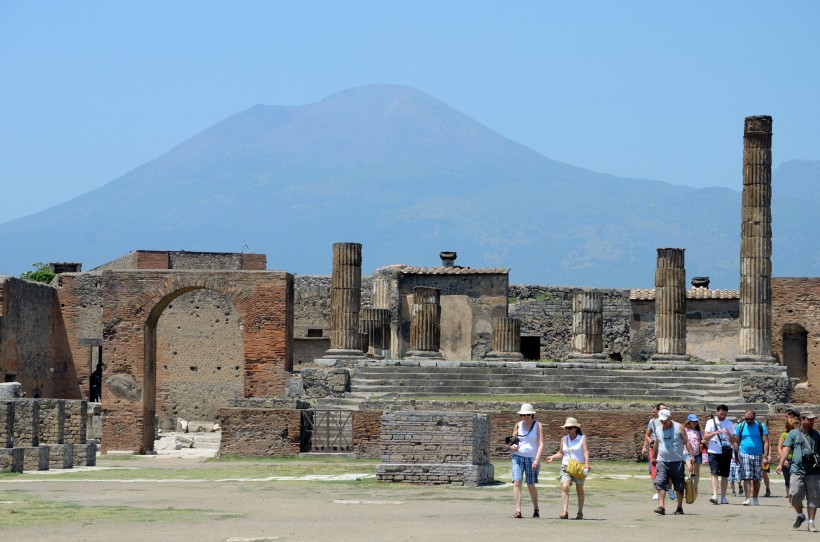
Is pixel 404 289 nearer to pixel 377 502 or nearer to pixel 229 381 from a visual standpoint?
pixel 229 381

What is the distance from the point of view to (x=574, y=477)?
61.3 ft

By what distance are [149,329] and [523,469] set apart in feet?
69.1

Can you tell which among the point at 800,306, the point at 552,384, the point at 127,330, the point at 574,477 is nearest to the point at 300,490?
the point at 574,477

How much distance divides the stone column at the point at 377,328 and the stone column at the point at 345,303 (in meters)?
2.64

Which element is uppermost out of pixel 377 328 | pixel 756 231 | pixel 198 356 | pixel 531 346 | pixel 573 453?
pixel 756 231

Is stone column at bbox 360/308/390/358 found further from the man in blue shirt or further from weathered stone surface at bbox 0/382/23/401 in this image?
the man in blue shirt

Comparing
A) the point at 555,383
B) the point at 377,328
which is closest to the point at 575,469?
the point at 555,383

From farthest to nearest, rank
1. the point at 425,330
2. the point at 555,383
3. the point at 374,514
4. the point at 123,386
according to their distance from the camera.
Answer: the point at 425,330
the point at 123,386
the point at 555,383
the point at 374,514

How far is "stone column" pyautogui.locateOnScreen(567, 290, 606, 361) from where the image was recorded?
3975 centimetres

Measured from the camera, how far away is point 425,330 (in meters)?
39.8

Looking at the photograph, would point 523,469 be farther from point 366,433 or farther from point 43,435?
point 43,435

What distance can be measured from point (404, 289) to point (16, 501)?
3066cm

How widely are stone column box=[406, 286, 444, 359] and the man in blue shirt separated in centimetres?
1763

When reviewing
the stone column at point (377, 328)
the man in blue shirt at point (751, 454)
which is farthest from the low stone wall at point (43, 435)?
the stone column at point (377, 328)
